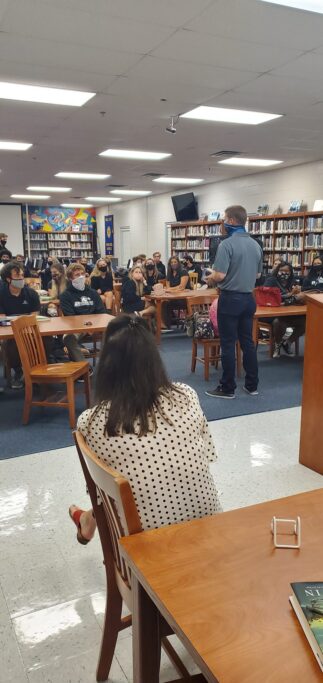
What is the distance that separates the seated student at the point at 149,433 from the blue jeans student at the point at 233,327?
2753 millimetres

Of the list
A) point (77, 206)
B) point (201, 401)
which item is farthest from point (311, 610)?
point (77, 206)

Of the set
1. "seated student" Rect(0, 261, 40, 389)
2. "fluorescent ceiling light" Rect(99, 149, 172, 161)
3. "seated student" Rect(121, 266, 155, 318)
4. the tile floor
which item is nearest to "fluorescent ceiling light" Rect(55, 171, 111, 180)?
"fluorescent ceiling light" Rect(99, 149, 172, 161)

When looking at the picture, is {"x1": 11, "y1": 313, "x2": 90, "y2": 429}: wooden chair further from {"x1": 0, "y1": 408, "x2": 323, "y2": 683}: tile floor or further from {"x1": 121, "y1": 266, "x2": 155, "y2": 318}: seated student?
{"x1": 121, "y1": 266, "x2": 155, "y2": 318}: seated student

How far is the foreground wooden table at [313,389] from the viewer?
114 inches

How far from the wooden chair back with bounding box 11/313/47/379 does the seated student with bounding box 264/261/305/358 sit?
2993mm

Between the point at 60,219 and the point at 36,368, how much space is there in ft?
47.3

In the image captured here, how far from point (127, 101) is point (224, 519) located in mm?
4947

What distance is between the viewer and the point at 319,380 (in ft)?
9.53

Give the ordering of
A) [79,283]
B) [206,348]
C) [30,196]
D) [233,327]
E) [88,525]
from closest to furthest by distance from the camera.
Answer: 1. [88,525]
2. [233,327]
3. [206,348]
4. [79,283]
5. [30,196]

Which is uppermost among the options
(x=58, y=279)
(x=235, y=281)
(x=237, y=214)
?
(x=237, y=214)

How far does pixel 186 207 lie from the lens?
40.8 feet

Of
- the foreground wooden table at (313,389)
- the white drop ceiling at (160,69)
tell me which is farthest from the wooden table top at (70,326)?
the white drop ceiling at (160,69)

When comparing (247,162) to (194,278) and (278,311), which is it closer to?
(194,278)

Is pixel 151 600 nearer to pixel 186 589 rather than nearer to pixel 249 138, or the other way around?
pixel 186 589
